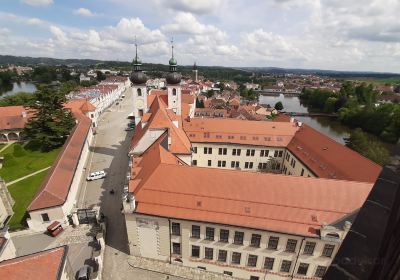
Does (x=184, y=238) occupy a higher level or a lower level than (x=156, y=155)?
lower

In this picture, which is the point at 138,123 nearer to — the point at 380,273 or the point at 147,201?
the point at 147,201

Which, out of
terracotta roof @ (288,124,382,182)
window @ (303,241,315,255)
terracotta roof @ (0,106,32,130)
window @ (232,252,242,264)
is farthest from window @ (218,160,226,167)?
terracotta roof @ (0,106,32,130)

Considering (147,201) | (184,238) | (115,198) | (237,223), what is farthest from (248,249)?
(115,198)

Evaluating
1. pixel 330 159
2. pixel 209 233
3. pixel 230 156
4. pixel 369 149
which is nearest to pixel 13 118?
pixel 230 156

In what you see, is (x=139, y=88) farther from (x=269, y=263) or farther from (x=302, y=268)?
(x=302, y=268)

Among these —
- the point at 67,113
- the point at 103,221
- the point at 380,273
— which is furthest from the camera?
the point at 67,113

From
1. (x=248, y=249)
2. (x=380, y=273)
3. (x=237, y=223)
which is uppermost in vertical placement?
(x=380, y=273)

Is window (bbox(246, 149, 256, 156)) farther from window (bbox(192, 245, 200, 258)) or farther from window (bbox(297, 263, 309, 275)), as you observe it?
window (bbox(192, 245, 200, 258))
